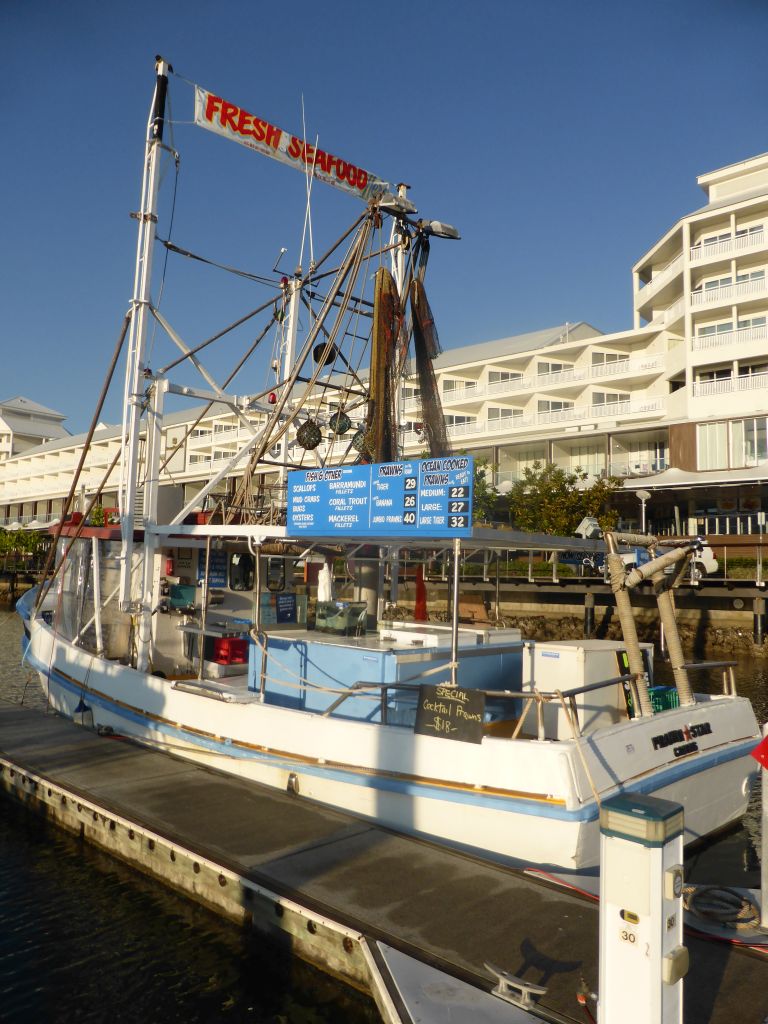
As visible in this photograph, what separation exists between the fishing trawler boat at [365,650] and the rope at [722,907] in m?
1.13

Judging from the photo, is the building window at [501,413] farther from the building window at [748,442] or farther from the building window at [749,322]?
the building window at [748,442]

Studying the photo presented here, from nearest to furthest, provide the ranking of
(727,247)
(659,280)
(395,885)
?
1. (395,885)
2. (727,247)
3. (659,280)

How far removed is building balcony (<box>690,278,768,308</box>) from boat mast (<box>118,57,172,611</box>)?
3972cm

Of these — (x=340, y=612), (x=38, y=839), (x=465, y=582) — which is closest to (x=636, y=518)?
(x=465, y=582)

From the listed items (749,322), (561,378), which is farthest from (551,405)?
(749,322)

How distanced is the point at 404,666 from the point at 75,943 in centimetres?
494

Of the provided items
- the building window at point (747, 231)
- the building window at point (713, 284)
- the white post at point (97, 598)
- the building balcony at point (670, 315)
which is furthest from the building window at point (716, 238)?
the white post at point (97, 598)

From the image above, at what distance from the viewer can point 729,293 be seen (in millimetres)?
44562

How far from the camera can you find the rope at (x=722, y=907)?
678cm

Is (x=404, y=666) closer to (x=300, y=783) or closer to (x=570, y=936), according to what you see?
(x=300, y=783)

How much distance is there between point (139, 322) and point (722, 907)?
12.7 meters

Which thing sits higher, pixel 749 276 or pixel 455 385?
pixel 749 276

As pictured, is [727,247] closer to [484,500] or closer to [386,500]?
[484,500]

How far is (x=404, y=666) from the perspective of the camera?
10070mm
